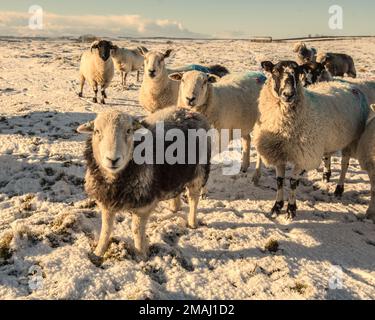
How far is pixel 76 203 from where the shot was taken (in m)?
6.07

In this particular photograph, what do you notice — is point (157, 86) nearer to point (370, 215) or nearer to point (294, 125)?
point (294, 125)

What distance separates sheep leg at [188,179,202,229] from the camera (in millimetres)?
5488

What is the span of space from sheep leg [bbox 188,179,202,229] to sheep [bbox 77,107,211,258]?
0.29 metres

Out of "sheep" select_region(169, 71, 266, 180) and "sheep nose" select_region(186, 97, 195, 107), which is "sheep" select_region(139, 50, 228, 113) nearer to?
"sheep" select_region(169, 71, 266, 180)

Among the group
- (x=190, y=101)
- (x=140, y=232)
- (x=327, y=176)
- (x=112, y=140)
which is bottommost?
(x=140, y=232)

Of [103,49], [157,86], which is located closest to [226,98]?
[157,86]

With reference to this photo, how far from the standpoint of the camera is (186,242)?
5.27 m

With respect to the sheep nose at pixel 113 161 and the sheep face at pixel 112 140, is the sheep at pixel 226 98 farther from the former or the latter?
the sheep nose at pixel 113 161

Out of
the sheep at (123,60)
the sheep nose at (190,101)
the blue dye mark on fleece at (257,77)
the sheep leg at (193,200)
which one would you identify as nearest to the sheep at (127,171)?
the sheep leg at (193,200)

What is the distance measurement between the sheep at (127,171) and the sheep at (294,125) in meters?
1.66

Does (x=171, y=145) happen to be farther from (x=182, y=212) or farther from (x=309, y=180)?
(x=309, y=180)

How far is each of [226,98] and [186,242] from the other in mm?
3408

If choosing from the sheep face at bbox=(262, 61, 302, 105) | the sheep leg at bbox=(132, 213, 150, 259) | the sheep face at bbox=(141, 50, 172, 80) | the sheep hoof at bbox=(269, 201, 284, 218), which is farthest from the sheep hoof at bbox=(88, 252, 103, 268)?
the sheep face at bbox=(141, 50, 172, 80)

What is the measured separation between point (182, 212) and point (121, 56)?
13.4 m
